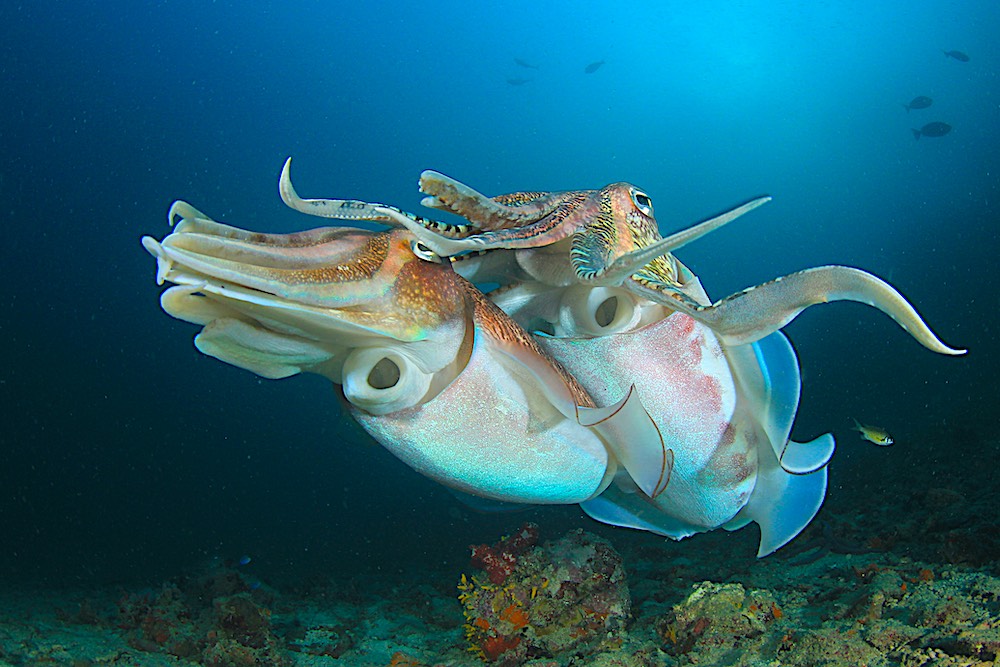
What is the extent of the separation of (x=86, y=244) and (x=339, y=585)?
56771 mm

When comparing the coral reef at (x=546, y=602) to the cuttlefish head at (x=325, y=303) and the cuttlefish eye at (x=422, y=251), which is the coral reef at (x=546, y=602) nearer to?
the cuttlefish head at (x=325, y=303)

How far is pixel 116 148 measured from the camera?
50.6 m

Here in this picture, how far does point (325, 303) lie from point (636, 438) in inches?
46.6

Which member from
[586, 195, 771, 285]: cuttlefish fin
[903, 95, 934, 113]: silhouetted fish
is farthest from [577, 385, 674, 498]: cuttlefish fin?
[903, 95, 934, 113]: silhouetted fish

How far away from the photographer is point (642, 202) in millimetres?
2385

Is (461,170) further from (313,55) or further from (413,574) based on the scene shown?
(413,574)

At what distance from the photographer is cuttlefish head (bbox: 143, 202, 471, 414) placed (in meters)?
1.62

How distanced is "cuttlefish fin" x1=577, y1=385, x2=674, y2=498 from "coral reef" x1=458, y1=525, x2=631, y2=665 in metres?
1.69

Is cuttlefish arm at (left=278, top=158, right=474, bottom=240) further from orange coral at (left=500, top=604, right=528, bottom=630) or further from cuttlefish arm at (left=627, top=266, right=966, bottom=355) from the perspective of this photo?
orange coral at (left=500, top=604, right=528, bottom=630)

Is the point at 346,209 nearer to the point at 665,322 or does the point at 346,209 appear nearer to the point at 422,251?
the point at 422,251

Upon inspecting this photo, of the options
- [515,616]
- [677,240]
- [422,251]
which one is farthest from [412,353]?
[515,616]

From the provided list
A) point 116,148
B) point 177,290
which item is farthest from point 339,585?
point 116,148

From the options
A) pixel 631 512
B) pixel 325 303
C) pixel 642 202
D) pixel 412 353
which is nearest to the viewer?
pixel 325 303

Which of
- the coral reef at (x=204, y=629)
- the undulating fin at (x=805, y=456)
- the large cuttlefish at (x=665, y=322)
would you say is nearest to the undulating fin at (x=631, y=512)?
the large cuttlefish at (x=665, y=322)
